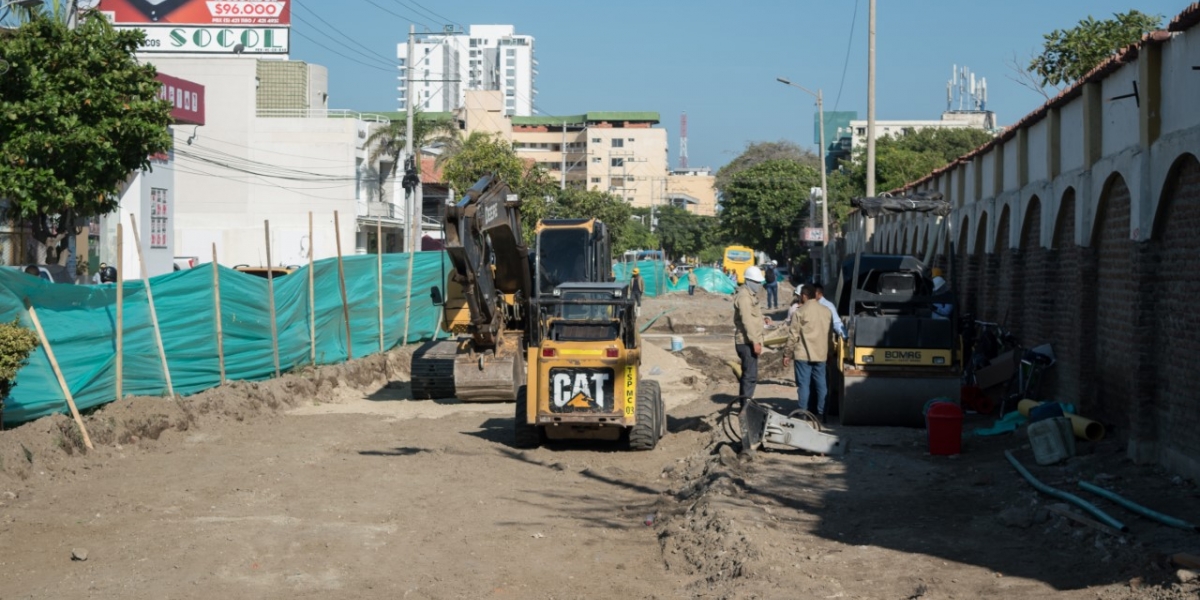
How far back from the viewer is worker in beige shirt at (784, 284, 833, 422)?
1444cm

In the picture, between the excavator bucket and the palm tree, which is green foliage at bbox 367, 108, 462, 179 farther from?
the excavator bucket

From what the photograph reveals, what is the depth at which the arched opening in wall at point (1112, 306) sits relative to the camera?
12.1 meters

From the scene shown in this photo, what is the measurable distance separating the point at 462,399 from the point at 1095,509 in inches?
438

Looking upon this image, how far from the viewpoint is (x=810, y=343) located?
14.4 metres

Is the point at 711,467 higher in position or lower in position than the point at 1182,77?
lower

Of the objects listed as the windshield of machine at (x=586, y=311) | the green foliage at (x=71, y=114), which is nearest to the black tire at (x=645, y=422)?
the windshield of machine at (x=586, y=311)

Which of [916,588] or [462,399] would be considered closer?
[916,588]

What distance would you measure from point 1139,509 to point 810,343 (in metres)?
6.09

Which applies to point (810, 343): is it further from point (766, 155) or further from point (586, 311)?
point (766, 155)

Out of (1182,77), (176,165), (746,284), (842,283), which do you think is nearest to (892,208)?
(842,283)

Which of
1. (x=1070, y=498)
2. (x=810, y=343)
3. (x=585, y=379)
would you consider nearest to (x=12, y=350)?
(x=585, y=379)

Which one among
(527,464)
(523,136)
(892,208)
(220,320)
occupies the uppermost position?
(523,136)

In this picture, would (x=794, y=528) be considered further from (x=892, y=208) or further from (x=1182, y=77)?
(x=892, y=208)

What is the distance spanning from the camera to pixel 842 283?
1688 cm
